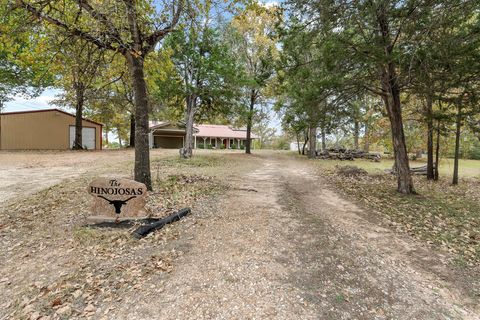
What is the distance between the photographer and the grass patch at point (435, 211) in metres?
4.92

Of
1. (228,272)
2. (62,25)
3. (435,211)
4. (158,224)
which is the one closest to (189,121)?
(62,25)

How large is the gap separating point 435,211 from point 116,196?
7659 mm

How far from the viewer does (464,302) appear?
3203mm

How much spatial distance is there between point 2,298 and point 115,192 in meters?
2.10

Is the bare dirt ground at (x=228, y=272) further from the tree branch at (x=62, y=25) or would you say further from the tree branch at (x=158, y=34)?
the tree branch at (x=158, y=34)

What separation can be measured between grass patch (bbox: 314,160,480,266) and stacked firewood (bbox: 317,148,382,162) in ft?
41.0

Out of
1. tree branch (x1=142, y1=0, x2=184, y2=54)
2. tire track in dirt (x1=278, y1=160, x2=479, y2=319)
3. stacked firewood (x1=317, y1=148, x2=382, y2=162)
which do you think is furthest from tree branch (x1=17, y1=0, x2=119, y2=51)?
stacked firewood (x1=317, y1=148, x2=382, y2=162)

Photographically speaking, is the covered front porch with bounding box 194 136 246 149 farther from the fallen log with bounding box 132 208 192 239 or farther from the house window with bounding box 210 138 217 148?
the fallen log with bounding box 132 208 192 239

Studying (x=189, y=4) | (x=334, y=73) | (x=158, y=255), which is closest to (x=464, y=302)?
(x=158, y=255)

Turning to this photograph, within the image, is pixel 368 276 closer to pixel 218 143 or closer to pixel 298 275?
pixel 298 275

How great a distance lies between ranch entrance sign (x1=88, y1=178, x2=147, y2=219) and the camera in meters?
4.87

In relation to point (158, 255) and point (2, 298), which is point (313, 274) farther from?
point (2, 298)

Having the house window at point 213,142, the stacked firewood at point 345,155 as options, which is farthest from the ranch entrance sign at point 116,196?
the house window at point 213,142

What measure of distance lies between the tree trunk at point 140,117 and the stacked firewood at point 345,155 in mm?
19496
